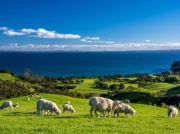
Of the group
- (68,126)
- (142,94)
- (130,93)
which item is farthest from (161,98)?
(68,126)

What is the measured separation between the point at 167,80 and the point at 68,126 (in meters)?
124

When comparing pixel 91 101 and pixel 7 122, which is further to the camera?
pixel 91 101

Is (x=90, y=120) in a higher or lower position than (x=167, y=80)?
higher

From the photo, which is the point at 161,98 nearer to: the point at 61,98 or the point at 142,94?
the point at 142,94

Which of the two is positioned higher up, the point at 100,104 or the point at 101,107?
the point at 100,104

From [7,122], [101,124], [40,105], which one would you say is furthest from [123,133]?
[40,105]

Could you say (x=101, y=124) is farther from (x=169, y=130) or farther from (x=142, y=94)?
(x=142, y=94)

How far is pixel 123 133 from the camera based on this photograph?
2003 cm

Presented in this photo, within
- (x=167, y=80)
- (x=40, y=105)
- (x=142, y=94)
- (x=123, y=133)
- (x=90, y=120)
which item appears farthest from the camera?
(x=167, y=80)

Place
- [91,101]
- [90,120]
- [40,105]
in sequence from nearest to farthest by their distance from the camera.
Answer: [90,120] → [91,101] → [40,105]

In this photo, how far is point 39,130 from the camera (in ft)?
66.3

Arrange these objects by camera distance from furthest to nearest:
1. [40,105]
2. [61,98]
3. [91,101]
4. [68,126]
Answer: [61,98] < [40,105] < [91,101] < [68,126]

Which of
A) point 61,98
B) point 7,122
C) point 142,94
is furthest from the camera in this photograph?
point 142,94

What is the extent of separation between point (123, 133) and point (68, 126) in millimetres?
4744
